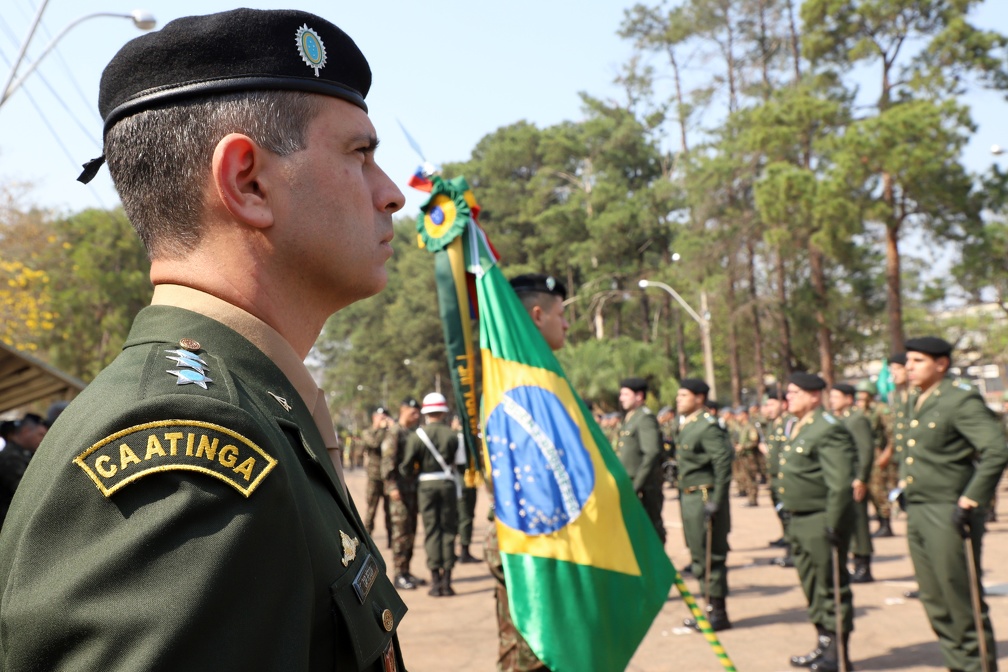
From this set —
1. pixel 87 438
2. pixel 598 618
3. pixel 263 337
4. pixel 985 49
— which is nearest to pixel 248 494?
pixel 87 438

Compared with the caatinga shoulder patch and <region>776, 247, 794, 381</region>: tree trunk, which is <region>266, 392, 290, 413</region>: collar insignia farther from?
<region>776, 247, 794, 381</region>: tree trunk

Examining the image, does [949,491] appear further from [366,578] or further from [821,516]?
[366,578]

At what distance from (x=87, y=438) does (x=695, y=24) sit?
3738 centimetres

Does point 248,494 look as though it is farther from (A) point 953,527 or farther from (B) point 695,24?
(B) point 695,24

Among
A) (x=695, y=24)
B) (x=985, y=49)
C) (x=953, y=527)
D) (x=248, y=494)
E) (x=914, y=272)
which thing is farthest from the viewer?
(x=695, y=24)

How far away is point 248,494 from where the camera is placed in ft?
2.92

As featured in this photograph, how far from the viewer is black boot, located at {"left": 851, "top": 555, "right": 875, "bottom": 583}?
9602mm

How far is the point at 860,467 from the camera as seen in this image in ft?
35.0

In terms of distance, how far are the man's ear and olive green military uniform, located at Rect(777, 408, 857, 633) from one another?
633cm

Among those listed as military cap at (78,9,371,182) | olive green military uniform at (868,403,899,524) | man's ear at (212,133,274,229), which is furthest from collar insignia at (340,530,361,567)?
olive green military uniform at (868,403,899,524)

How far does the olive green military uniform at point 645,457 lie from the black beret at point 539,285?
4.86 m

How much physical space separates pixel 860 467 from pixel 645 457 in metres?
2.68

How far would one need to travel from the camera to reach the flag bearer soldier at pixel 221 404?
83 centimetres

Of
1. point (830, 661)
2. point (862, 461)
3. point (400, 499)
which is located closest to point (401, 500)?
point (400, 499)
